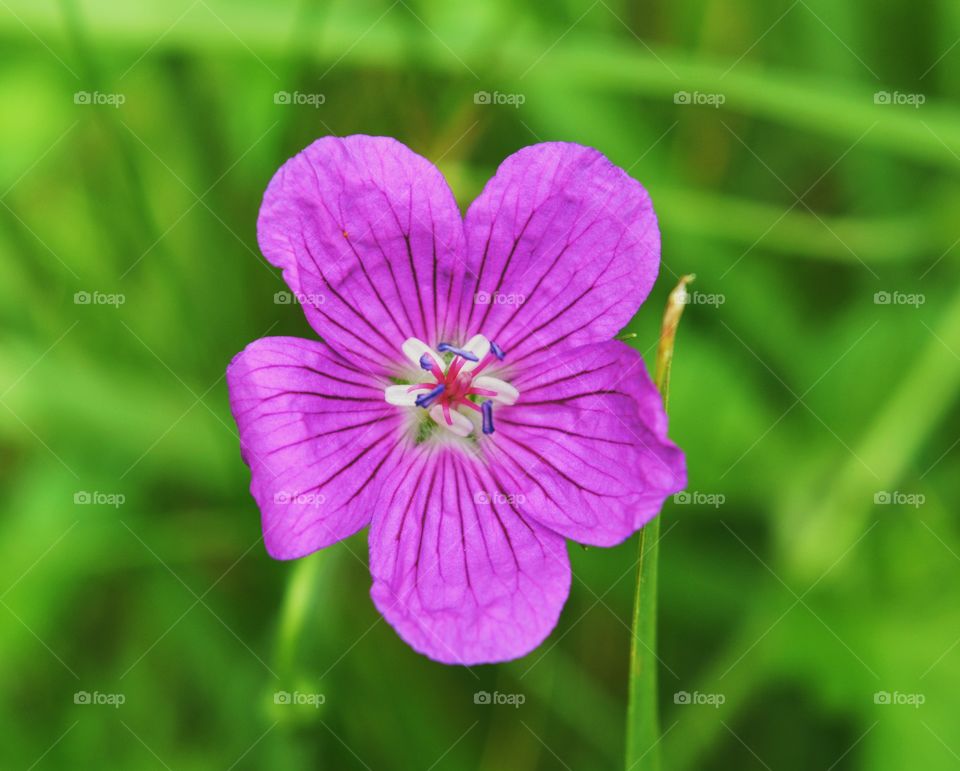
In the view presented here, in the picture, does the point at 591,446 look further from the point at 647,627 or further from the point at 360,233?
the point at 360,233

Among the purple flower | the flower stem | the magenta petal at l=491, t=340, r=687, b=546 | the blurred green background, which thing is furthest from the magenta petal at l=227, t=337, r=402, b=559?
the blurred green background

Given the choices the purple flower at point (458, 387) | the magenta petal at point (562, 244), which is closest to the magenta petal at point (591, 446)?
the purple flower at point (458, 387)

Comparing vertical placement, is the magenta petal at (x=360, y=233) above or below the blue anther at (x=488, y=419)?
above

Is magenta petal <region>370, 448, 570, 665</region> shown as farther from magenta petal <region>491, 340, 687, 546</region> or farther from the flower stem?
the flower stem

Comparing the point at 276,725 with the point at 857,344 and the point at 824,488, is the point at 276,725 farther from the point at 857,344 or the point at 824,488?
the point at 857,344

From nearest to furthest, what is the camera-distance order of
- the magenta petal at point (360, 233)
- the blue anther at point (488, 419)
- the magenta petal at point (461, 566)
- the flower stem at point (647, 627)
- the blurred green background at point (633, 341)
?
1. the flower stem at point (647, 627)
2. the magenta petal at point (461, 566)
3. the magenta petal at point (360, 233)
4. the blue anther at point (488, 419)
5. the blurred green background at point (633, 341)

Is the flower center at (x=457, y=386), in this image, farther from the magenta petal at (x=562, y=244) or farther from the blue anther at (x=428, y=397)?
the magenta petal at (x=562, y=244)

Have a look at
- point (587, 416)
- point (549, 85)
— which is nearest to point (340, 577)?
point (587, 416)
